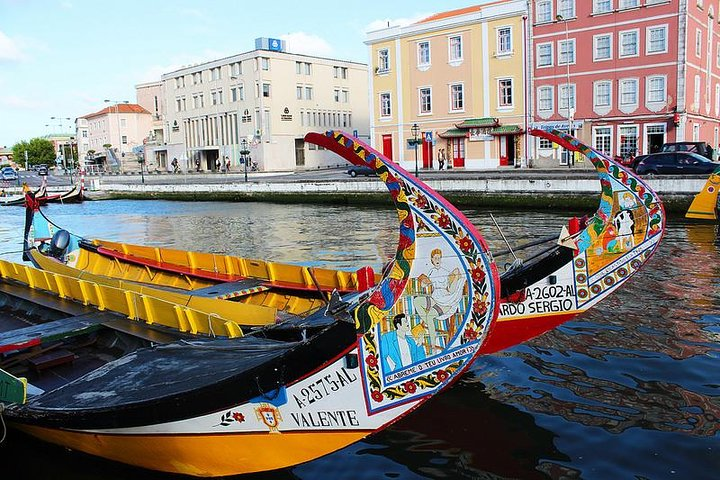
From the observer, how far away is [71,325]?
358 inches

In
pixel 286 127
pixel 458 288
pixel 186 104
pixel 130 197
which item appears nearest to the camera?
pixel 458 288

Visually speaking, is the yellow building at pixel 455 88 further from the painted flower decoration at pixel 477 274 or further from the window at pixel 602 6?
the painted flower decoration at pixel 477 274

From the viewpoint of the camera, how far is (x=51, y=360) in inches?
329

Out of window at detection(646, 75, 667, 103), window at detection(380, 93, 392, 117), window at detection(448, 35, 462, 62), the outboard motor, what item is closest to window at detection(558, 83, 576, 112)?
window at detection(646, 75, 667, 103)

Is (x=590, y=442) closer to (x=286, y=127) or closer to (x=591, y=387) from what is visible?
(x=591, y=387)

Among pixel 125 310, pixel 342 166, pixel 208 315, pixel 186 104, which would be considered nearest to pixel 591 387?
pixel 208 315

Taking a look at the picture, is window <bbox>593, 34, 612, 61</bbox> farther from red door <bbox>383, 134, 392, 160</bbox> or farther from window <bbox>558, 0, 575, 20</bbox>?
red door <bbox>383, 134, 392, 160</bbox>

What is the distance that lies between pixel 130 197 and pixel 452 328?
156 ft

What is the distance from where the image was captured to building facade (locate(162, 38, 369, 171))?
66688 mm

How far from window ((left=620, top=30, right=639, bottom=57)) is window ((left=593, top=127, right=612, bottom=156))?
452 centimetres

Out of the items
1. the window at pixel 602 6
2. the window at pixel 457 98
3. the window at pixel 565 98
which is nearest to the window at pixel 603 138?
the window at pixel 565 98

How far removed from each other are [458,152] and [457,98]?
3.81 metres

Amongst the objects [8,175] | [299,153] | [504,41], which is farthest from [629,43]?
[8,175]

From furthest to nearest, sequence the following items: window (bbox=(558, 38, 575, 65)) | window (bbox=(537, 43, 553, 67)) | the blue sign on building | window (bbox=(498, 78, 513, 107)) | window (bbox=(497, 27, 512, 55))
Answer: the blue sign on building, window (bbox=(498, 78, 513, 107)), window (bbox=(497, 27, 512, 55)), window (bbox=(537, 43, 553, 67)), window (bbox=(558, 38, 575, 65))
